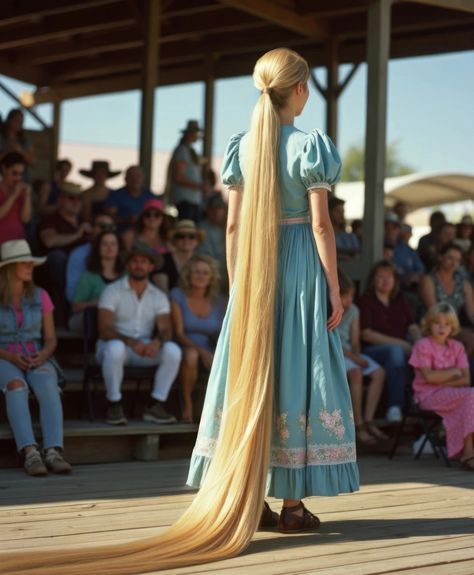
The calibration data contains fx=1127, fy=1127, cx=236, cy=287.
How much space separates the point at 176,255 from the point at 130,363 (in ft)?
5.28

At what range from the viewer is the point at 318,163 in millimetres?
4066

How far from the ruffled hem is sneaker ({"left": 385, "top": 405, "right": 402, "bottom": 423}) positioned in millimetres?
3255

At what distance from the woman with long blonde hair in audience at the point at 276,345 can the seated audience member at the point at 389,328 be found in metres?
3.27

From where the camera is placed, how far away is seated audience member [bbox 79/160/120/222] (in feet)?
30.8

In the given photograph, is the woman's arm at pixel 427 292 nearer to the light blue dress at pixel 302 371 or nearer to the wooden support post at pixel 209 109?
the light blue dress at pixel 302 371

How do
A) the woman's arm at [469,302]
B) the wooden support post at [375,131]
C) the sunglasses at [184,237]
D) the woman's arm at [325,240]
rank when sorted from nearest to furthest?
1. the woman's arm at [325,240]
2. the wooden support post at [375,131]
3. the sunglasses at [184,237]
4. the woman's arm at [469,302]

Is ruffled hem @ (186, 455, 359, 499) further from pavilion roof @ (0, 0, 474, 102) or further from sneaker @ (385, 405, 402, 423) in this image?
pavilion roof @ (0, 0, 474, 102)

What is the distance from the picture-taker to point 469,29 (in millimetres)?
11391

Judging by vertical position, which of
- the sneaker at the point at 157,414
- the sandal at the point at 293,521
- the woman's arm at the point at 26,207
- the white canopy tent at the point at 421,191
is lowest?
the sandal at the point at 293,521

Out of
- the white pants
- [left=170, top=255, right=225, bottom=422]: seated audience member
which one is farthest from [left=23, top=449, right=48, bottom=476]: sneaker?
[left=170, top=255, right=225, bottom=422]: seated audience member

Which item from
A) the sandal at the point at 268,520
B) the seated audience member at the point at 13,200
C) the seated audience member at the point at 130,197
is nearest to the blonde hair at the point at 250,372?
the sandal at the point at 268,520

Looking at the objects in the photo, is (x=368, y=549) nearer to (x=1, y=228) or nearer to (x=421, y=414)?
(x=421, y=414)

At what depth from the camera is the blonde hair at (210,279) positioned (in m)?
7.24

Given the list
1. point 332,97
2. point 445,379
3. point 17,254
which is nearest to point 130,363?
point 17,254
